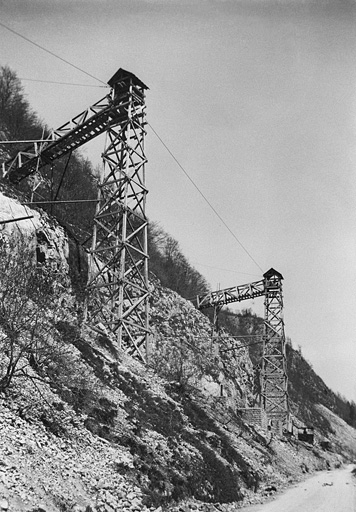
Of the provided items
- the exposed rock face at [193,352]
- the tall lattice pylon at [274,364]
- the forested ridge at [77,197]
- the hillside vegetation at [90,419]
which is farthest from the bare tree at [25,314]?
the tall lattice pylon at [274,364]

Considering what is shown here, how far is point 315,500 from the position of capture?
12562 mm

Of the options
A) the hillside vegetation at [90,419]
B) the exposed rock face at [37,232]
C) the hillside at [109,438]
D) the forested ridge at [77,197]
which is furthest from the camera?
the forested ridge at [77,197]

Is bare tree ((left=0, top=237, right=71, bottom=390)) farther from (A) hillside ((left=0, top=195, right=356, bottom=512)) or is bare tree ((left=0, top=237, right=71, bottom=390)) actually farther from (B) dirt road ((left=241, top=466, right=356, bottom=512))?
(B) dirt road ((left=241, top=466, right=356, bottom=512))

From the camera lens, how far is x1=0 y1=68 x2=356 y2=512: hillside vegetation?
25.7 ft

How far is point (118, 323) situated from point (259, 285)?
1936 centimetres

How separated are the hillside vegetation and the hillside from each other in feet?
0.11

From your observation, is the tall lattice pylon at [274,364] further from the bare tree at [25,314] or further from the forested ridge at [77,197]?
the bare tree at [25,314]

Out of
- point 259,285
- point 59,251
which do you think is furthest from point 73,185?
point 259,285

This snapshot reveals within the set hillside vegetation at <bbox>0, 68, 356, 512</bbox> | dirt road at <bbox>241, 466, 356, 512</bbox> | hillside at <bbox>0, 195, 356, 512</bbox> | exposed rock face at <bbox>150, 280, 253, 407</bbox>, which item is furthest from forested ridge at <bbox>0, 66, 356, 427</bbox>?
dirt road at <bbox>241, 466, 356, 512</bbox>

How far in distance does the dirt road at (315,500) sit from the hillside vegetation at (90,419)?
2.30 feet

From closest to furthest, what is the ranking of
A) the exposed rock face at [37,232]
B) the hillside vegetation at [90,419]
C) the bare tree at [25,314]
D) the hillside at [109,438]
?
the hillside at [109,438] < the hillside vegetation at [90,419] < the bare tree at [25,314] < the exposed rock face at [37,232]

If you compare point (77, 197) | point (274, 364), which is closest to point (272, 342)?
point (274, 364)

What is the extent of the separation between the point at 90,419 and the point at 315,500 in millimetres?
7204

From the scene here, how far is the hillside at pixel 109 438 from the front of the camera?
299 inches
